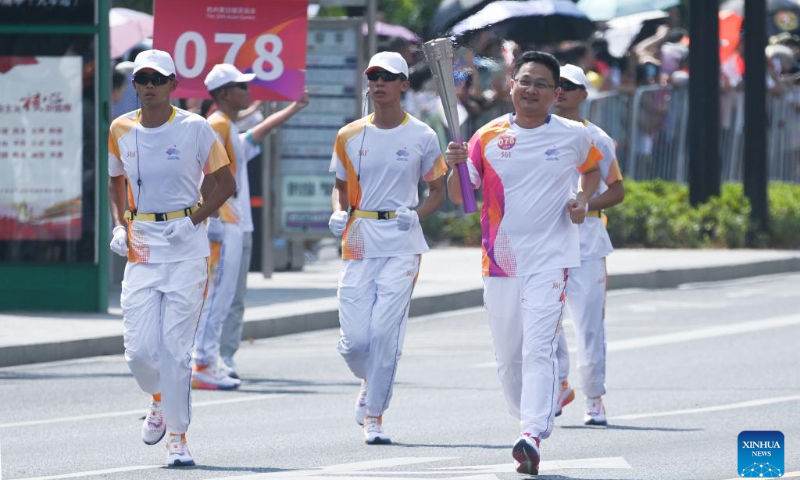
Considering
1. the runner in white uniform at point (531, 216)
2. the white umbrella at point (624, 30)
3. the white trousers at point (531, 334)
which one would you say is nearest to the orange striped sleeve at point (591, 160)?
the runner in white uniform at point (531, 216)

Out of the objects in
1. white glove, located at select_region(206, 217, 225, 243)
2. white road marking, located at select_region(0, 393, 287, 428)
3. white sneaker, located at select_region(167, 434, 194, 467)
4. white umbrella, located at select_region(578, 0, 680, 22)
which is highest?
white umbrella, located at select_region(578, 0, 680, 22)

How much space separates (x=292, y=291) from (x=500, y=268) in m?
9.35

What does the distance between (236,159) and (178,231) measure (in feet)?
10.8

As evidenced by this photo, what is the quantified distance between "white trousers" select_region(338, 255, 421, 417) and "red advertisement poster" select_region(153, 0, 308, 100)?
551 cm

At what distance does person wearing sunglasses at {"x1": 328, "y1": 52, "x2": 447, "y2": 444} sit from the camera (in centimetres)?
992

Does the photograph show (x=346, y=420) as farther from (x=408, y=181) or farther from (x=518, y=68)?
(x=518, y=68)

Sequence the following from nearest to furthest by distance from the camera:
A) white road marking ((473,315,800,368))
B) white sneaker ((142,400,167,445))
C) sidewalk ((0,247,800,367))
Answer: white sneaker ((142,400,167,445)) → sidewalk ((0,247,800,367)) → white road marking ((473,315,800,368))

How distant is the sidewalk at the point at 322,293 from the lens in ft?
46.7

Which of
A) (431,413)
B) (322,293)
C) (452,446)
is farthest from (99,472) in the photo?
(322,293)

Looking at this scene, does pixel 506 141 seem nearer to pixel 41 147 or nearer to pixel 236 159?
pixel 236 159

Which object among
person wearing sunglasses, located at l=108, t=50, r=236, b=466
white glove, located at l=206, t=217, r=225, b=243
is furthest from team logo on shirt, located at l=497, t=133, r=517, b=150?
white glove, located at l=206, t=217, r=225, b=243

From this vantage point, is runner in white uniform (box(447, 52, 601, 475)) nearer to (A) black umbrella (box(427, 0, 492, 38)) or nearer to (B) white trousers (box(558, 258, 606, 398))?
(B) white trousers (box(558, 258, 606, 398))

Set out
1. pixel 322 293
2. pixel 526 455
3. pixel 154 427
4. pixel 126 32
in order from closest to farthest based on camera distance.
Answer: pixel 526 455 < pixel 154 427 < pixel 322 293 < pixel 126 32

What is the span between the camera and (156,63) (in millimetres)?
9078
